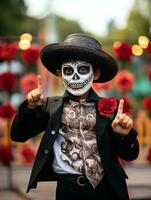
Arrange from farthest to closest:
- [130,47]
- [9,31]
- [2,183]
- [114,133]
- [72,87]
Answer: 1. [9,31]
2. [2,183]
3. [130,47]
4. [72,87]
5. [114,133]

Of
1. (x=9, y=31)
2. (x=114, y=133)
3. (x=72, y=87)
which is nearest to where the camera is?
(x=114, y=133)

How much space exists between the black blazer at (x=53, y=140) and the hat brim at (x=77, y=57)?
299 mm

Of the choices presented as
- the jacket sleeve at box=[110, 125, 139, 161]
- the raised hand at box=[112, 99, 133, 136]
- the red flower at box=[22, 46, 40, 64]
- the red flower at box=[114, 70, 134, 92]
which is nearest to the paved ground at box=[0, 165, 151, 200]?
the red flower at box=[114, 70, 134, 92]

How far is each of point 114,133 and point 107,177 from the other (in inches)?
12.8

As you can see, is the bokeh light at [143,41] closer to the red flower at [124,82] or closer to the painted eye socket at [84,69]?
the red flower at [124,82]

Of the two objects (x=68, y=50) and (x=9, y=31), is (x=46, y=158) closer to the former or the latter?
(x=68, y=50)

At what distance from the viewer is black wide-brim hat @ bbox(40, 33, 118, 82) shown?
550 cm

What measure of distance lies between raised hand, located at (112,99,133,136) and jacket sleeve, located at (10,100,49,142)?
1.96ft

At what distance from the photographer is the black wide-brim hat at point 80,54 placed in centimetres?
550

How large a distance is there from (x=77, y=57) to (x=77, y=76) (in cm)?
15

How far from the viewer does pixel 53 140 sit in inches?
209

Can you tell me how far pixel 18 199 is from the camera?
969 centimetres

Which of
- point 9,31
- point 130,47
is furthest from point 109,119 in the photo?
point 9,31

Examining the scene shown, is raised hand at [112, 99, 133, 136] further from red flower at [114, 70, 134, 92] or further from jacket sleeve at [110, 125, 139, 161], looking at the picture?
red flower at [114, 70, 134, 92]
